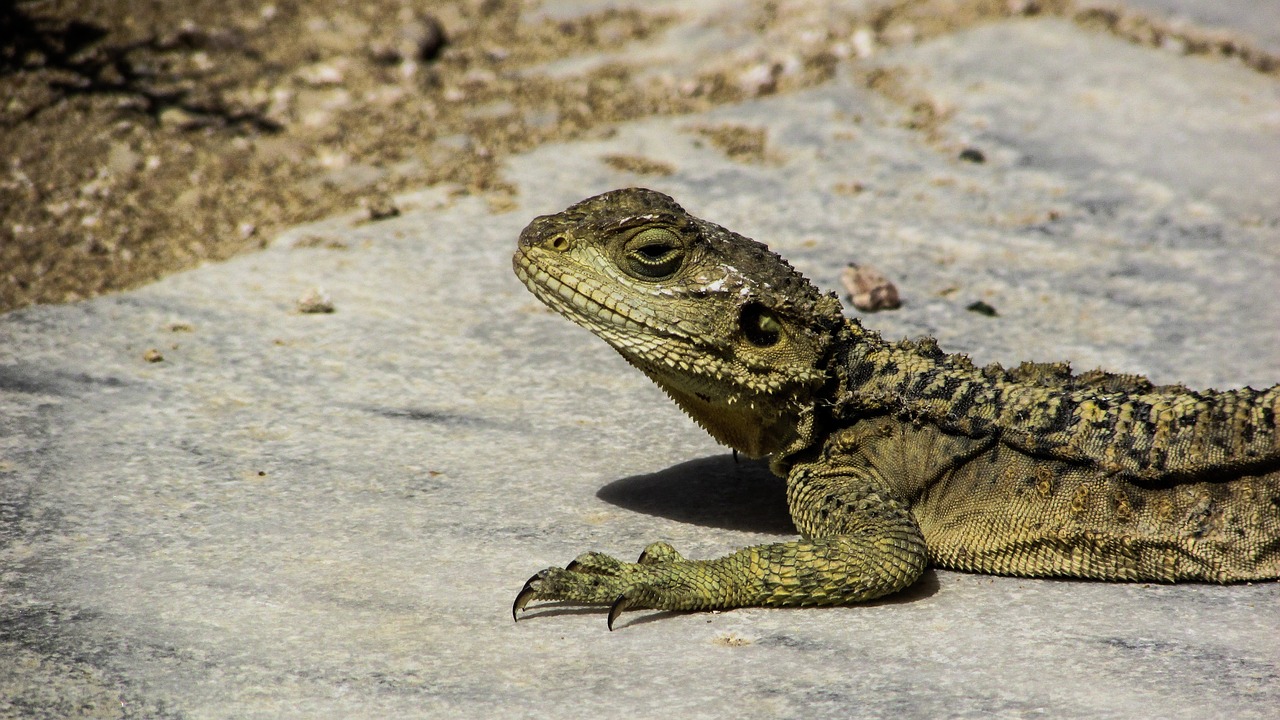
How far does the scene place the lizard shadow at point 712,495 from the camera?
503 cm

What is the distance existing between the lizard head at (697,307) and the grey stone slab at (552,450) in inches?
23.9

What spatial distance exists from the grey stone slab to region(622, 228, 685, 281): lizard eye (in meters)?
1.00

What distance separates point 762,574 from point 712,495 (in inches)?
41.2

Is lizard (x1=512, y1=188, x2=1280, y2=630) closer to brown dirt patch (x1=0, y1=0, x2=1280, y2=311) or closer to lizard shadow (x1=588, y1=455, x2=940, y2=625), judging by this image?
lizard shadow (x1=588, y1=455, x2=940, y2=625)

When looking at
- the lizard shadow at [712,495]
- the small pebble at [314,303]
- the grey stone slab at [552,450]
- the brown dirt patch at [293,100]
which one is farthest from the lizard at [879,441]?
the brown dirt patch at [293,100]

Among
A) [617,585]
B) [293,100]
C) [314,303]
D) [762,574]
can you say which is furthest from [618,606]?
[293,100]

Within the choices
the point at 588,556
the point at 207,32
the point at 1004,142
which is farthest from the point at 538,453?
the point at 207,32

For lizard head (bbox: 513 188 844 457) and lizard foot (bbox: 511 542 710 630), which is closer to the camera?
lizard foot (bbox: 511 542 710 630)

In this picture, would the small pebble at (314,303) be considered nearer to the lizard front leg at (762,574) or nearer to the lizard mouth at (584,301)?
the lizard mouth at (584,301)

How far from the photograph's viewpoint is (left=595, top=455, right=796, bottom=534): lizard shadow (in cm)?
503

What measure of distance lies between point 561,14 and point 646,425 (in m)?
Result: 6.89

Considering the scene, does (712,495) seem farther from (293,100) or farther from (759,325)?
(293,100)

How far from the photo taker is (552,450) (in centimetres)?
549

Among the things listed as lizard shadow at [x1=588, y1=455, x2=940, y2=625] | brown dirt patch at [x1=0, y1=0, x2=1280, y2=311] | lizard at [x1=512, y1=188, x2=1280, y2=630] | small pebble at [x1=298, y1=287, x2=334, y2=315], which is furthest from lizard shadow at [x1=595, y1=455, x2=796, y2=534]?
brown dirt patch at [x1=0, y1=0, x2=1280, y2=311]
